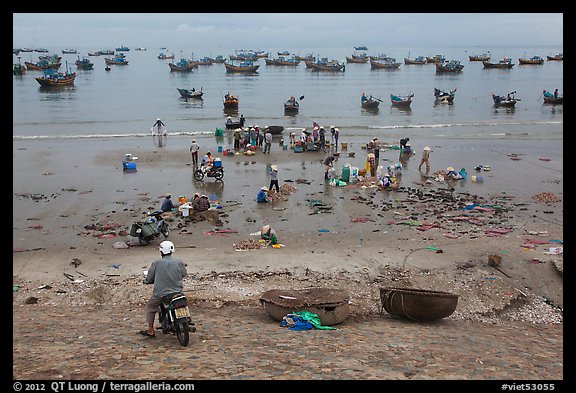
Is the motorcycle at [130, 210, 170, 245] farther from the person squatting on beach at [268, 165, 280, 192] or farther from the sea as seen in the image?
the sea

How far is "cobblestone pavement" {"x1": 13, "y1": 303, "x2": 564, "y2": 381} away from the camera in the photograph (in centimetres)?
646

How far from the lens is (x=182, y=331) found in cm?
730

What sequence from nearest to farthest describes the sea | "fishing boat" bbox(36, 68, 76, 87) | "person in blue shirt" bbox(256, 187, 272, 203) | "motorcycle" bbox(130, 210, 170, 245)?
"motorcycle" bbox(130, 210, 170, 245) → "person in blue shirt" bbox(256, 187, 272, 203) → the sea → "fishing boat" bbox(36, 68, 76, 87)

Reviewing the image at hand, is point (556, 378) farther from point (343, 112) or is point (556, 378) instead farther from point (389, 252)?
point (343, 112)

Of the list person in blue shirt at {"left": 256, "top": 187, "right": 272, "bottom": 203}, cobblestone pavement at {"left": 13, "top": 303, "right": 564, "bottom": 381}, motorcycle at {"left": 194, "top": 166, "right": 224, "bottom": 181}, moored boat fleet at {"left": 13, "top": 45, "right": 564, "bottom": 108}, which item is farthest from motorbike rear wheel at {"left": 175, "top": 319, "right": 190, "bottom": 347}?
moored boat fleet at {"left": 13, "top": 45, "right": 564, "bottom": 108}

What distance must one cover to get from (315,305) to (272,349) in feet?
5.31

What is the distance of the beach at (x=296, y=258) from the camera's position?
288 inches

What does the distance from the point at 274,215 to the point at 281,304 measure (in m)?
8.12

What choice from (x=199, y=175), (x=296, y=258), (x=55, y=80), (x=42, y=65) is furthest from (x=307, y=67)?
(x=296, y=258)

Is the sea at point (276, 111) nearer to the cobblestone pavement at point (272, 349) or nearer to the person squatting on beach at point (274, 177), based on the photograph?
the person squatting on beach at point (274, 177)

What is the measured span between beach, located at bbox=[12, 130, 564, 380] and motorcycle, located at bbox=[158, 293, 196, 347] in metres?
0.23

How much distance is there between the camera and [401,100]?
51.2 metres
